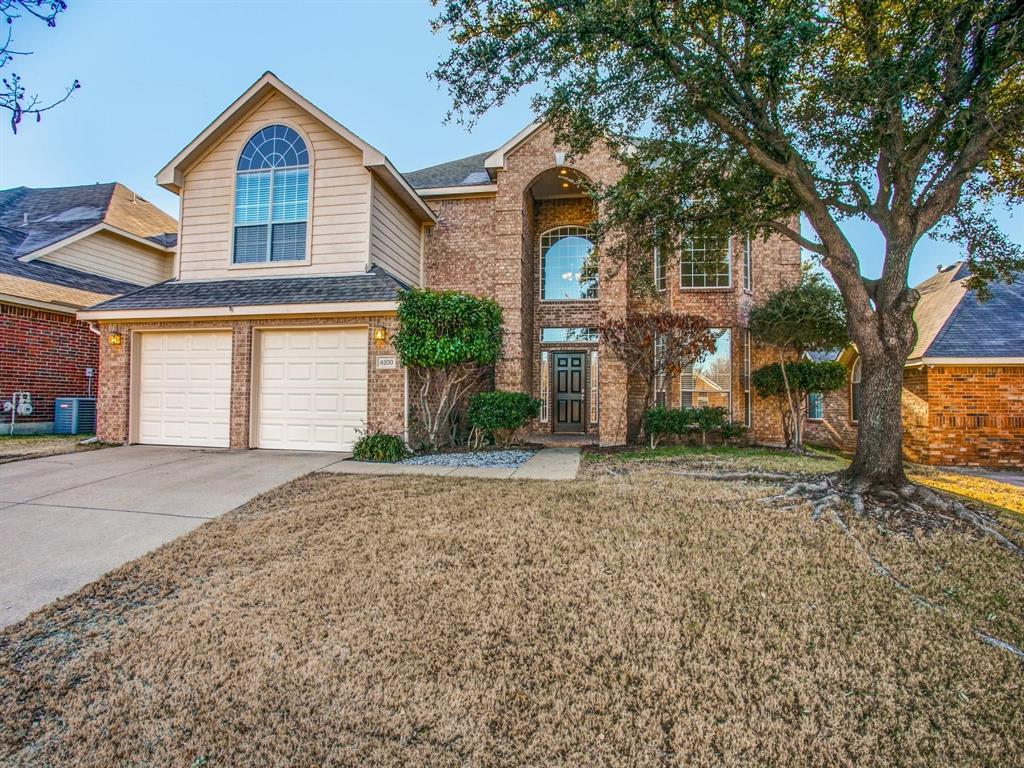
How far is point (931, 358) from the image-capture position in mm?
9516

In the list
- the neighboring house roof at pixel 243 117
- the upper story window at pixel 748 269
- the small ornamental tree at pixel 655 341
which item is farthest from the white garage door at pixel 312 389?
the upper story window at pixel 748 269

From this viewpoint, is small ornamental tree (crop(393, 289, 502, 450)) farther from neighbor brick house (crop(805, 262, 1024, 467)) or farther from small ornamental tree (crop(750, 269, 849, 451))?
neighbor brick house (crop(805, 262, 1024, 467))

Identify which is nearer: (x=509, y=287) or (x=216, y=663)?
(x=216, y=663)

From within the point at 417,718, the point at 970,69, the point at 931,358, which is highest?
the point at 970,69

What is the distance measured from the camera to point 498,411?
8.83m

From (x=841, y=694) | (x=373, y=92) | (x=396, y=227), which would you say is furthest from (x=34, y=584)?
(x=373, y=92)

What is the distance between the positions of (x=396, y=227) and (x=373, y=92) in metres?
8.30

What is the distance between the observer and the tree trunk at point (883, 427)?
512 cm

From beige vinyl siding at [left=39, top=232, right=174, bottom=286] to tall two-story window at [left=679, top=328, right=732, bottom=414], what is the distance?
53.0 feet

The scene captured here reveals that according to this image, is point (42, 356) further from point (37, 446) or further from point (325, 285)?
point (325, 285)

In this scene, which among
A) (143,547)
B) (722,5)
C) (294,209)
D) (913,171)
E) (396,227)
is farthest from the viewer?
(396,227)

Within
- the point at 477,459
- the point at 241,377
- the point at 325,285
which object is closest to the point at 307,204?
the point at 325,285

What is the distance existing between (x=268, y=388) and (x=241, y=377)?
1.58 ft

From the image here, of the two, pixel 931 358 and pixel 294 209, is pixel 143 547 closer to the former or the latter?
pixel 294 209
